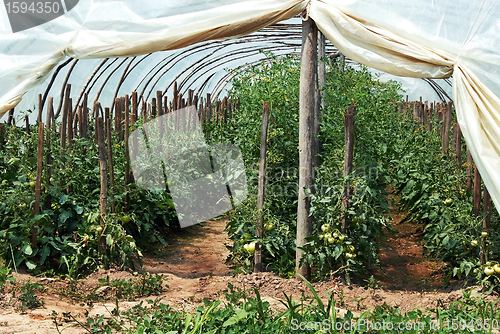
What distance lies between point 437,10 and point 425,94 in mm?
13237

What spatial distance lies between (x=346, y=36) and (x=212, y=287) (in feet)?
8.27

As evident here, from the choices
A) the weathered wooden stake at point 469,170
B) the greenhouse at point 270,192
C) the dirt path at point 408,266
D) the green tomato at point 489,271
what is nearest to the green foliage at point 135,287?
the greenhouse at point 270,192

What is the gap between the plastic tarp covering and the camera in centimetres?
318

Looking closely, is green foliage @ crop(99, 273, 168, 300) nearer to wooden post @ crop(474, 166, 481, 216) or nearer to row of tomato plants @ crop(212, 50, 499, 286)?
row of tomato plants @ crop(212, 50, 499, 286)

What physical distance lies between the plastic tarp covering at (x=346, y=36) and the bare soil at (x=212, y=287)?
4.38ft

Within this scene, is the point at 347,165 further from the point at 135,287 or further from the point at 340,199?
the point at 135,287

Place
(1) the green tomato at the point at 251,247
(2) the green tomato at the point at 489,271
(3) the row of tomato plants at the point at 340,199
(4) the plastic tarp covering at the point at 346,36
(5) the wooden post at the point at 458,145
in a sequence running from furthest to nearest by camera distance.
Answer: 1. (5) the wooden post at the point at 458,145
2. (1) the green tomato at the point at 251,247
3. (3) the row of tomato plants at the point at 340,199
4. (2) the green tomato at the point at 489,271
5. (4) the plastic tarp covering at the point at 346,36

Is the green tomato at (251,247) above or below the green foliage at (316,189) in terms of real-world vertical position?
below

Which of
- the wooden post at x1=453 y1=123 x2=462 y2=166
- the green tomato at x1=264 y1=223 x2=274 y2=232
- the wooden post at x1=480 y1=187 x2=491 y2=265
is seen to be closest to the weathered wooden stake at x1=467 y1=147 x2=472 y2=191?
the wooden post at x1=480 y1=187 x2=491 y2=265

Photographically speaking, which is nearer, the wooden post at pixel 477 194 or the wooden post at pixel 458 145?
the wooden post at pixel 477 194

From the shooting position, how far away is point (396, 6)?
11.5 ft

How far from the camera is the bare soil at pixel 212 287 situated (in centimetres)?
318

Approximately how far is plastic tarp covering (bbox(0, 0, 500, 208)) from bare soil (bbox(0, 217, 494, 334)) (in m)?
1.34

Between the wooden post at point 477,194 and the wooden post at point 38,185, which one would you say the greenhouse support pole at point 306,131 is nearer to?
the wooden post at point 477,194
